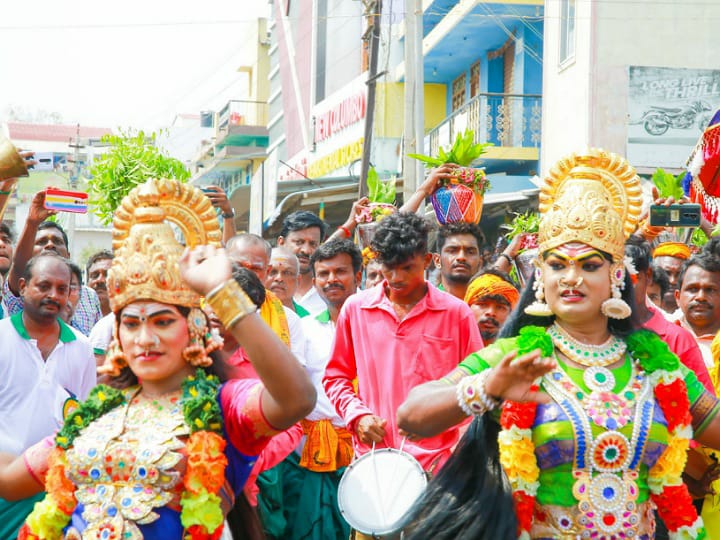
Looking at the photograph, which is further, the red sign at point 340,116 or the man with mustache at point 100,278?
the red sign at point 340,116

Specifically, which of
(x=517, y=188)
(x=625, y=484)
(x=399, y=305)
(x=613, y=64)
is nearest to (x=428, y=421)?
(x=625, y=484)

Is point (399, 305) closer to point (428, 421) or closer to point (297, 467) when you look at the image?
point (297, 467)

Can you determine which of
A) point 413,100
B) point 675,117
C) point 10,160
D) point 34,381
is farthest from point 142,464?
point 675,117

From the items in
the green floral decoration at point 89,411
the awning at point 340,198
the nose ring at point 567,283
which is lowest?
the green floral decoration at point 89,411

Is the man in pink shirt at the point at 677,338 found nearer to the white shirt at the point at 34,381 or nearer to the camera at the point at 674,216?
the camera at the point at 674,216

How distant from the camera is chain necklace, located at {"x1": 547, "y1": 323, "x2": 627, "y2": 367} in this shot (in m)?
4.22

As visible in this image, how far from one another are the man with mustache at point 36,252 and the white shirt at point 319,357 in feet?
7.10

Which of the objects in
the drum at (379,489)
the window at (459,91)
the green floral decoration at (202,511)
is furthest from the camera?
the window at (459,91)

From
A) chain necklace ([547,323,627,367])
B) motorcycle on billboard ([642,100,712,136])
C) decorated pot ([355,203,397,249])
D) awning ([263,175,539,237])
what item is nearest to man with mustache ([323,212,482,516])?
chain necklace ([547,323,627,367])

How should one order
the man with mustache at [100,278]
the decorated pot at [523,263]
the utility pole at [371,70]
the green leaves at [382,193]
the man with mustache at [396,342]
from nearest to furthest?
the man with mustache at [396,342] < the decorated pot at [523,263] < the man with mustache at [100,278] < the green leaves at [382,193] < the utility pole at [371,70]

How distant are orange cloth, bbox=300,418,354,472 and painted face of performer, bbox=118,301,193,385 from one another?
2.92 meters

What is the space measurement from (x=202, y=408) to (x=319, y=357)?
315 cm

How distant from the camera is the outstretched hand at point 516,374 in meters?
3.59

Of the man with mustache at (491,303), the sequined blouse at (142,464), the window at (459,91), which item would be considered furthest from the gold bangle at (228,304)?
the window at (459,91)
